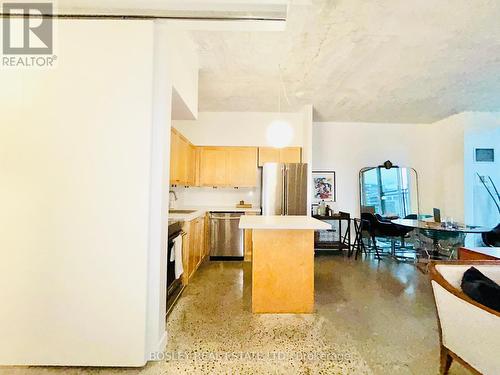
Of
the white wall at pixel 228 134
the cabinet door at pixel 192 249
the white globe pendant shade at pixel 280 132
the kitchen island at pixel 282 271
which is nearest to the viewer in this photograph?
the kitchen island at pixel 282 271

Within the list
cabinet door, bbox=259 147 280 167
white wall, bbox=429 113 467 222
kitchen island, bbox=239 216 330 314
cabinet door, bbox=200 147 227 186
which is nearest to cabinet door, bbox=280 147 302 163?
cabinet door, bbox=259 147 280 167

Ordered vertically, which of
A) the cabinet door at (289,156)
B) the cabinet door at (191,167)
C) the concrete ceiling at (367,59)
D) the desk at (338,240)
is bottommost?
the desk at (338,240)

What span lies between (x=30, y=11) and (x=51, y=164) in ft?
3.83

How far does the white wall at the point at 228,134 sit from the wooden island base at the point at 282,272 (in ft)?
8.47

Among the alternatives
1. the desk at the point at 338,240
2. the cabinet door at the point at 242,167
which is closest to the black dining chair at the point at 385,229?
the desk at the point at 338,240

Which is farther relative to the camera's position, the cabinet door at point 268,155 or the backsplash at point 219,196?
the backsplash at point 219,196

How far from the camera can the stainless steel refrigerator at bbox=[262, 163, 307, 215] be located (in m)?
4.41

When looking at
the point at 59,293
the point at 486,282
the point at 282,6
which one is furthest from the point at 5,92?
the point at 486,282

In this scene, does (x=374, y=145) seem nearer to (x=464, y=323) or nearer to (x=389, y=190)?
(x=389, y=190)

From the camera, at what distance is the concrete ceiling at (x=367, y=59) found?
7.04 feet

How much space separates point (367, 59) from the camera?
2.88 metres

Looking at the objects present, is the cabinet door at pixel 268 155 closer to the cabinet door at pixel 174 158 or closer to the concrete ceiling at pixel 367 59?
the concrete ceiling at pixel 367 59

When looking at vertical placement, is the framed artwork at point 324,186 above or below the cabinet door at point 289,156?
below

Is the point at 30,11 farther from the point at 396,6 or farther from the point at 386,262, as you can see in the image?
the point at 386,262
